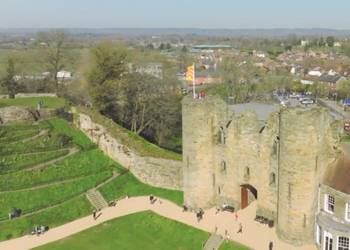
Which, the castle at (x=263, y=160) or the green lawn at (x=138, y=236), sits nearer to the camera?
the castle at (x=263, y=160)

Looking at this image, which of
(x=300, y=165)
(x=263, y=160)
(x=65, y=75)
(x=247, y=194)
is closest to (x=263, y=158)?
(x=263, y=160)

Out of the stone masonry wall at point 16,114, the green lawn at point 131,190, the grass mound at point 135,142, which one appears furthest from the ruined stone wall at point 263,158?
the stone masonry wall at point 16,114

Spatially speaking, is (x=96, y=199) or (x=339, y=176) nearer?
(x=339, y=176)

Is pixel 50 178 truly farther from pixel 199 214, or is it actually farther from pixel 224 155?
pixel 224 155

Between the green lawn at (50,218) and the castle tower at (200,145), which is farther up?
the castle tower at (200,145)

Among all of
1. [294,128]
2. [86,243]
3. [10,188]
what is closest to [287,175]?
[294,128]

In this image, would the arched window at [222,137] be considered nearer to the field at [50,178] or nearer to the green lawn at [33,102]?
the field at [50,178]
